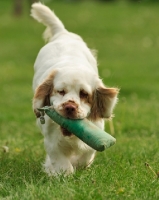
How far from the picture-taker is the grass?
434 cm

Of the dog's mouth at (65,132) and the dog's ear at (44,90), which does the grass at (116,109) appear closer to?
the dog's mouth at (65,132)

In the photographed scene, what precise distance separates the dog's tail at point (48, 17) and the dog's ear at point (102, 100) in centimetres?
223

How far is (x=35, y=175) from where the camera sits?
5.00 m

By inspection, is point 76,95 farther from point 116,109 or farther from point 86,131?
point 116,109

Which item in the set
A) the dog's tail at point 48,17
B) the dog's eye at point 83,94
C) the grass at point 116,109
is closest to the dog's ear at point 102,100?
the dog's eye at point 83,94

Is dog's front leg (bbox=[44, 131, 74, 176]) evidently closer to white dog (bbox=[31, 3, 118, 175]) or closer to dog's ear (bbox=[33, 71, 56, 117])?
white dog (bbox=[31, 3, 118, 175])

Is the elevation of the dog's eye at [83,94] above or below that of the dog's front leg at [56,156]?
above

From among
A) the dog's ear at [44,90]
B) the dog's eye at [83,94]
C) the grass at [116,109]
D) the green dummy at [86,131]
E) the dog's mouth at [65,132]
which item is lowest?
the grass at [116,109]

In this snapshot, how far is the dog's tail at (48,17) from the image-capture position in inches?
278

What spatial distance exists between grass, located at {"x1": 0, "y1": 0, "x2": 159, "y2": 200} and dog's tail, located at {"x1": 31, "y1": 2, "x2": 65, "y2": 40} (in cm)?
135

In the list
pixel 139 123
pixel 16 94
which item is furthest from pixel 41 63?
pixel 16 94

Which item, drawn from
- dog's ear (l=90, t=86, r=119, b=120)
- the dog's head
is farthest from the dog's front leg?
dog's ear (l=90, t=86, r=119, b=120)

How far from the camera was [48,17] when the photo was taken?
7.14m

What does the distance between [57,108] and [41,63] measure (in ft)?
4.78
